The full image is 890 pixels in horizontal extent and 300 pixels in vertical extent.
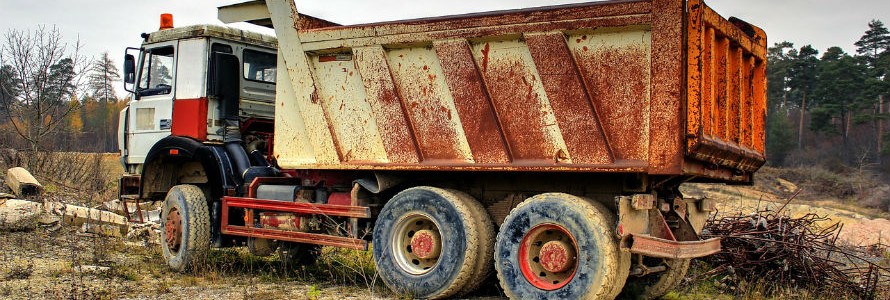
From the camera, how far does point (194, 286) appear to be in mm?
7840

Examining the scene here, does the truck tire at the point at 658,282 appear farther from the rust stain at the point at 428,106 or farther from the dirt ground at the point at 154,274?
the rust stain at the point at 428,106

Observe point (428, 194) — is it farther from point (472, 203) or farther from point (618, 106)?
point (618, 106)

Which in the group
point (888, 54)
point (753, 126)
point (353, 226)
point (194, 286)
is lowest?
point (194, 286)

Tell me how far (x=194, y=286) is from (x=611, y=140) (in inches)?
162

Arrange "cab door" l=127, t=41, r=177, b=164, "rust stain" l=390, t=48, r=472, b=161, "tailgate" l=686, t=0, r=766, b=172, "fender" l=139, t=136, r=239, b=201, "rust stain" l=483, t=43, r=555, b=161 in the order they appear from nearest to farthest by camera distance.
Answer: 1. "tailgate" l=686, t=0, r=766, b=172
2. "rust stain" l=483, t=43, r=555, b=161
3. "rust stain" l=390, t=48, r=472, b=161
4. "fender" l=139, t=136, r=239, b=201
5. "cab door" l=127, t=41, r=177, b=164

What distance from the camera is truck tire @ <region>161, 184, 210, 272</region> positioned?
884 cm

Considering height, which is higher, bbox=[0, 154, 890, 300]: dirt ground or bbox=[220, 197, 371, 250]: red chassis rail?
bbox=[220, 197, 371, 250]: red chassis rail

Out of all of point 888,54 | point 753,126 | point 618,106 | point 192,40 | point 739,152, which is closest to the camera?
point 618,106

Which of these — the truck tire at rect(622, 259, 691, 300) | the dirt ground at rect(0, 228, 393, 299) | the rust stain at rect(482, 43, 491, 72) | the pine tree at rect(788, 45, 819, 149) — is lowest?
the dirt ground at rect(0, 228, 393, 299)

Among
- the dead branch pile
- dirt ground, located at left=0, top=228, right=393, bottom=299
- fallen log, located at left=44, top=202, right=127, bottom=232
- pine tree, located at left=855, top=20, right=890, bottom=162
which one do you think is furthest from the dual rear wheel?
pine tree, located at left=855, top=20, right=890, bottom=162

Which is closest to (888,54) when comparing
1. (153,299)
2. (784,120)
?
(784,120)

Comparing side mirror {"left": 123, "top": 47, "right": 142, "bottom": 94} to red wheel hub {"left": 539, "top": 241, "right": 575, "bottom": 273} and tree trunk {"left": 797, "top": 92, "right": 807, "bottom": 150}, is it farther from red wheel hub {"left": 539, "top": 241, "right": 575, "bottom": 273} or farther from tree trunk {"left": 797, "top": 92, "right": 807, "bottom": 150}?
tree trunk {"left": 797, "top": 92, "right": 807, "bottom": 150}

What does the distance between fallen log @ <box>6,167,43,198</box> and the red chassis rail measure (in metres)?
7.82

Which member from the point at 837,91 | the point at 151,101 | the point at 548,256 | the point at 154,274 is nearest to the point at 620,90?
the point at 548,256
